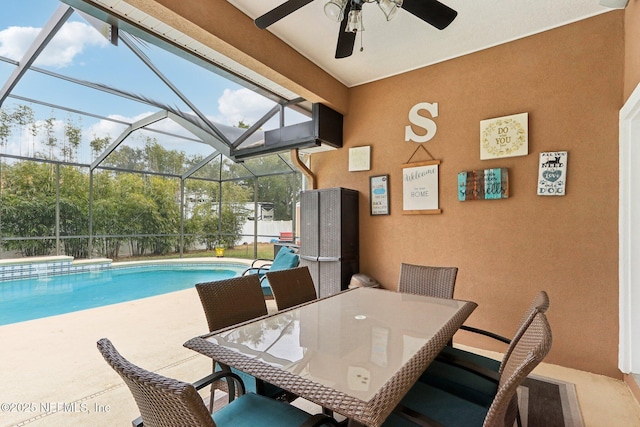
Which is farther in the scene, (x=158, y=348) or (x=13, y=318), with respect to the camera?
(x=13, y=318)

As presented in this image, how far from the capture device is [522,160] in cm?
295

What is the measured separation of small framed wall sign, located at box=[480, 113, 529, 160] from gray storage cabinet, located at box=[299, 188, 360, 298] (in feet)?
5.14

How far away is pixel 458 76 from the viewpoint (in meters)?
3.32

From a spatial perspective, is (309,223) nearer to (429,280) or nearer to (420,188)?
(420,188)

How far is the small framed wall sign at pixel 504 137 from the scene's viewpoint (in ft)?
9.60

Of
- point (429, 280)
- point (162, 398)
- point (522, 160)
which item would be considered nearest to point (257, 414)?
point (162, 398)

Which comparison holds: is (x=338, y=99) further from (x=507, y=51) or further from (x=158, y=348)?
(x=158, y=348)

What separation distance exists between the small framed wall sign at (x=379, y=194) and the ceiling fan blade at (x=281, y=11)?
2.21m

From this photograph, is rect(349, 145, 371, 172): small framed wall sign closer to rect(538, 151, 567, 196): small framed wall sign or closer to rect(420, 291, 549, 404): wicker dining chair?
rect(538, 151, 567, 196): small framed wall sign

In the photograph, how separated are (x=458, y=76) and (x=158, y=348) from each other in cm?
424

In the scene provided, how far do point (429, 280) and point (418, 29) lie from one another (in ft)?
7.51

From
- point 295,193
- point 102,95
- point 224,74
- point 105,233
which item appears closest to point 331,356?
point 224,74

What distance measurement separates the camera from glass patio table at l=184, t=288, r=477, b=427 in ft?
3.44

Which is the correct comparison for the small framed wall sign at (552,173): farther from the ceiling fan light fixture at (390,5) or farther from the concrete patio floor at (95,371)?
the ceiling fan light fixture at (390,5)
